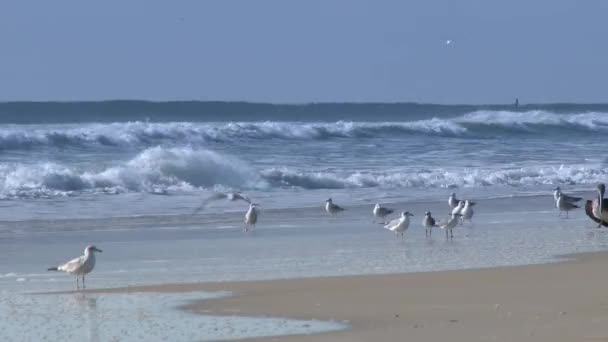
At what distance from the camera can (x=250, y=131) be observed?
128 ft

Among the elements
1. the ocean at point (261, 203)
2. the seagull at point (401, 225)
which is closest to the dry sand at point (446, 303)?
the ocean at point (261, 203)

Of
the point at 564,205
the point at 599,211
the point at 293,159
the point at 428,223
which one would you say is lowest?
the point at 293,159

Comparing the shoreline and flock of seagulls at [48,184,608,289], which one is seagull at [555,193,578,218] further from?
the shoreline

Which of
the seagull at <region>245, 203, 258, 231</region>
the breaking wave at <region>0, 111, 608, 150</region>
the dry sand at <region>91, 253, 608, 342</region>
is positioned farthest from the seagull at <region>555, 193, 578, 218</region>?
the breaking wave at <region>0, 111, 608, 150</region>

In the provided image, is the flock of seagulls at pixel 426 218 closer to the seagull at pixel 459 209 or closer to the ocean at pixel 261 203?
the seagull at pixel 459 209

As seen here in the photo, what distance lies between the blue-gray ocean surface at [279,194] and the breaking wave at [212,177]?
0.05m

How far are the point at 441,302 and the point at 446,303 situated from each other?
0.06 metres

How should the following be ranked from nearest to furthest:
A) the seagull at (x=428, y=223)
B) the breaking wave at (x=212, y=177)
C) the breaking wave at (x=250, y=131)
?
1. the seagull at (x=428, y=223)
2. the breaking wave at (x=212, y=177)
3. the breaking wave at (x=250, y=131)

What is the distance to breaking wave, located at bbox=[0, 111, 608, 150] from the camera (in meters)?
33.8

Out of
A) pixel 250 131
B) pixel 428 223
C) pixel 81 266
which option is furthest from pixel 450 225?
pixel 250 131

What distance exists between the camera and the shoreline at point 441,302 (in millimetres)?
8312

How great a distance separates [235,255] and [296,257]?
0.69 m

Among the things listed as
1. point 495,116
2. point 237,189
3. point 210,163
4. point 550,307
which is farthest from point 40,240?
point 495,116

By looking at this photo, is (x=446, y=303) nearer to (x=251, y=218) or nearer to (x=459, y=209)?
(x=251, y=218)
